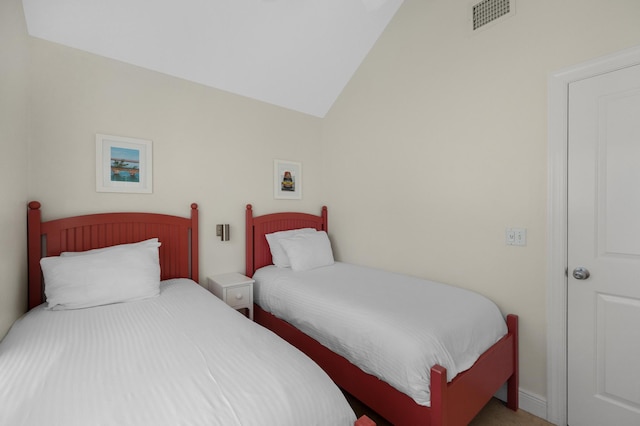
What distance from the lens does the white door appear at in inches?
58.2

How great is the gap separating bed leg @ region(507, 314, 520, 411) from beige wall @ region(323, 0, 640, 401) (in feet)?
0.25

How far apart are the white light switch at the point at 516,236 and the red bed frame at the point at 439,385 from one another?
0.47 metres

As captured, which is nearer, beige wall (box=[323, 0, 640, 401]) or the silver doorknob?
the silver doorknob

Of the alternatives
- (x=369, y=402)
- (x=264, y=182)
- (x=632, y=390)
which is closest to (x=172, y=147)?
(x=264, y=182)

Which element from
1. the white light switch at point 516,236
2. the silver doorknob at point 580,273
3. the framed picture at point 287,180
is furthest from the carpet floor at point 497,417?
the framed picture at point 287,180

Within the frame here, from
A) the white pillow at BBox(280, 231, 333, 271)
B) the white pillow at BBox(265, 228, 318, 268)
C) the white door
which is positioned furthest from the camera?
the white pillow at BBox(265, 228, 318, 268)

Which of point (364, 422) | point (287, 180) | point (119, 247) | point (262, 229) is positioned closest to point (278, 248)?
point (262, 229)

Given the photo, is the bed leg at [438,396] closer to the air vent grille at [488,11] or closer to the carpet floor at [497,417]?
the carpet floor at [497,417]

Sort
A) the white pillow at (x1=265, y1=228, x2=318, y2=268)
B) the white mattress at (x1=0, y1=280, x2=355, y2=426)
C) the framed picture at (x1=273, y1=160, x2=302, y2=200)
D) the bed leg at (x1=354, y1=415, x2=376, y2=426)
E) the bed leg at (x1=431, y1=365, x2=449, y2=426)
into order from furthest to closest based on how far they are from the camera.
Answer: the framed picture at (x1=273, y1=160, x2=302, y2=200) → the white pillow at (x1=265, y1=228, x2=318, y2=268) → the bed leg at (x1=431, y1=365, x2=449, y2=426) → the bed leg at (x1=354, y1=415, x2=376, y2=426) → the white mattress at (x1=0, y1=280, x2=355, y2=426)

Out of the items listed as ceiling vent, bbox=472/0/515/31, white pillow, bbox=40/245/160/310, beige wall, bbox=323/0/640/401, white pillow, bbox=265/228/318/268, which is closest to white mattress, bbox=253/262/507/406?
beige wall, bbox=323/0/640/401

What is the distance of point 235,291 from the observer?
232 centimetres

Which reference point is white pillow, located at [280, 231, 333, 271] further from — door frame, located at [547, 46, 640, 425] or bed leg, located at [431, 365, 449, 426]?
door frame, located at [547, 46, 640, 425]

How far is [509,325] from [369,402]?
1.03 metres

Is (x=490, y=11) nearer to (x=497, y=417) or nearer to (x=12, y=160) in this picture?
(x=497, y=417)
